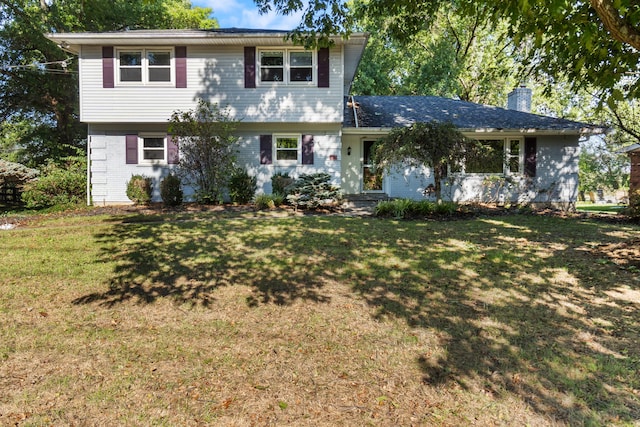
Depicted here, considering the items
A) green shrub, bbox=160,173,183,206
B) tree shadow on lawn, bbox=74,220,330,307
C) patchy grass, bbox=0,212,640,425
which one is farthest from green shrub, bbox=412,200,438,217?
green shrub, bbox=160,173,183,206

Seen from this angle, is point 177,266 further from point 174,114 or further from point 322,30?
point 174,114

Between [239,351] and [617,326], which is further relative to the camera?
[617,326]

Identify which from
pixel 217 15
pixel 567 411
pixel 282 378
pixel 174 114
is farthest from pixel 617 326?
pixel 217 15

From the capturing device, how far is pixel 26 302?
15.0 ft

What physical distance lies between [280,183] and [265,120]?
2257 millimetres

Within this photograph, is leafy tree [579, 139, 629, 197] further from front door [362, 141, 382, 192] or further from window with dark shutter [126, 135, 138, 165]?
window with dark shutter [126, 135, 138, 165]

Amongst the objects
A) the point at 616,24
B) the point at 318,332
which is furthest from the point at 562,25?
the point at 318,332

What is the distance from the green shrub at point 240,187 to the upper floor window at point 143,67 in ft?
13.4

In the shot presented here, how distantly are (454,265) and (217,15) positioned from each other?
1261 inches

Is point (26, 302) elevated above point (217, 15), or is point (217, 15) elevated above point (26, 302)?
point (217, 15)

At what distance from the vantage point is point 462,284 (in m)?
5.21

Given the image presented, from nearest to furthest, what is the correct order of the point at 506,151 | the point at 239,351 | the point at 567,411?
the point at 567,411 → the point at 239,351 → the point at 506,151

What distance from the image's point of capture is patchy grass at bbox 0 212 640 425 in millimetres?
2771

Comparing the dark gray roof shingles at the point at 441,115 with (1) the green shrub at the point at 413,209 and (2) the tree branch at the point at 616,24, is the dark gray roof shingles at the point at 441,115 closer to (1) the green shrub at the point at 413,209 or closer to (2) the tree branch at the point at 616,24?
(1) the green shrub at the point at 413,209
